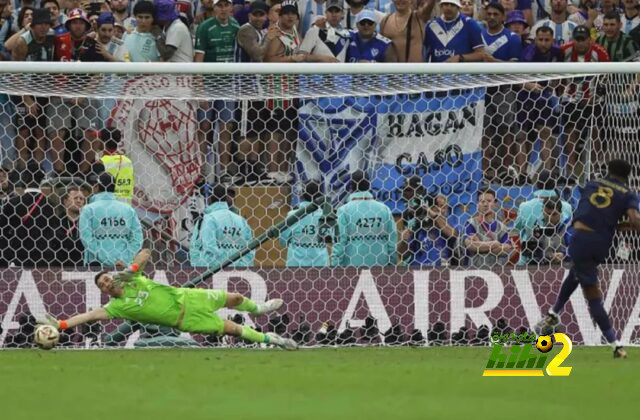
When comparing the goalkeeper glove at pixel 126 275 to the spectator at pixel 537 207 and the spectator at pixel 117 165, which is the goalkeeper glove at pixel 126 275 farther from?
the spectator at pixel 537 207

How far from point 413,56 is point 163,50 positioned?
10.8ft

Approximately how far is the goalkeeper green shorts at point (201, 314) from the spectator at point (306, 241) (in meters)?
2.15

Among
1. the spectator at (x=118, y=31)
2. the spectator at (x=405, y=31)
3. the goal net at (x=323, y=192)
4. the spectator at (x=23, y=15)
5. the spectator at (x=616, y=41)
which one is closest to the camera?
the goal net at (x=323, y=192)

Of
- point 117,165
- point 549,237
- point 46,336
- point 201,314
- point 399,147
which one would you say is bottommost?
point 46,336

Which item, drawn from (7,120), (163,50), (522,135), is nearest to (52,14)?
(163,50)

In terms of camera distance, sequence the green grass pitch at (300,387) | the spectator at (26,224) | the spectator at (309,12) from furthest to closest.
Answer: the spectator at (309,12) < the spectator at (26,224) < the green grass pitch at (300,387)

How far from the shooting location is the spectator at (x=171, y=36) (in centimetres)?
2080

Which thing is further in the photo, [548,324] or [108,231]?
[108,231]

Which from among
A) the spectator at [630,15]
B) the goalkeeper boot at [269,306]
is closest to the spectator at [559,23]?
the spectator at [630,15]

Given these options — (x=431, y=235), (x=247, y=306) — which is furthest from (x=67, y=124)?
(x=431, y=235)

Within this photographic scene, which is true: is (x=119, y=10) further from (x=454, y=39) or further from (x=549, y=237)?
(x=549, y=237)

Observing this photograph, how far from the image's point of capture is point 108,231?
17750 millimetres

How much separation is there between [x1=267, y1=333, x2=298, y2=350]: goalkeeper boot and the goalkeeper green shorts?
1.70 feet

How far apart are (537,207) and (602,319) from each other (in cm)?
276
